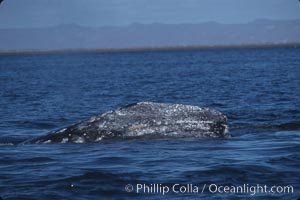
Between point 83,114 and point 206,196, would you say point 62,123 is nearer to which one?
point 83,114

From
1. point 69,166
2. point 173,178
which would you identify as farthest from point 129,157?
point 173,178

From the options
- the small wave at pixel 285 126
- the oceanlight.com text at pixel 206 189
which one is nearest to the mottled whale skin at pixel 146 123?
the small wave at pixel 285 126

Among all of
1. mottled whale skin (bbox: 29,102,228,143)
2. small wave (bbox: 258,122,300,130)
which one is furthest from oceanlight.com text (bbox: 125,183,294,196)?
small wave (bbox: 258,122,300,130)

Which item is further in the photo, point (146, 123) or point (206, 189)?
point (146, 123)

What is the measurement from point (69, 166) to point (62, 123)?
8348mm

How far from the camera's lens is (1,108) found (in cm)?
2647

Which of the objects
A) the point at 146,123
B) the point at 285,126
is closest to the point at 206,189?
the point at 146,123

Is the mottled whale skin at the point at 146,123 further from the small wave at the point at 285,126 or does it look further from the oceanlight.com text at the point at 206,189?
the oceanlight.com text at the point at 206,189

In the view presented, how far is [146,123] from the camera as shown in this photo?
556 inches

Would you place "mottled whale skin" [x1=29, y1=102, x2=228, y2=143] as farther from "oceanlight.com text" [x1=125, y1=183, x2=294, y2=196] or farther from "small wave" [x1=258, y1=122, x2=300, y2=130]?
"oceanlight.com text" [x1=125, y1=183, x2=294, y2=196]

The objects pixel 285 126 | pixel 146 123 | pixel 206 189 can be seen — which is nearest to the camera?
pixel 206 189

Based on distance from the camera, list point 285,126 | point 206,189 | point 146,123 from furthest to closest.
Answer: point 285,126
point 146,123
point 206,189

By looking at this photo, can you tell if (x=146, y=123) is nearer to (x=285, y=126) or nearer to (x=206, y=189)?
(x=285, y=126)

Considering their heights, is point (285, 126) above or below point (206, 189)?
below
